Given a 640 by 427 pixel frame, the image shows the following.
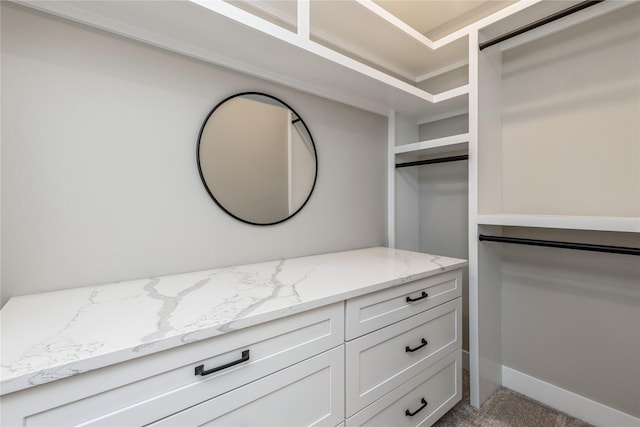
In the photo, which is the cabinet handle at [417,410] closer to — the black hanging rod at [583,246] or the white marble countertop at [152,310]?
the white marble countertop at [152,310]

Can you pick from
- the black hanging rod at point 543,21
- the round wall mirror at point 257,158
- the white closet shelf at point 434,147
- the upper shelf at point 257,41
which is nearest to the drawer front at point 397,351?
the round wall mirror at point 257,158

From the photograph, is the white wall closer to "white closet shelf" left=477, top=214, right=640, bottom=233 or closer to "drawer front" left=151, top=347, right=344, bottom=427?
"drawer front" left=151, top=347, right=344, bottom=427

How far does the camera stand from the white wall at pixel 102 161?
99 cm

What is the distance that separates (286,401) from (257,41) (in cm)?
141

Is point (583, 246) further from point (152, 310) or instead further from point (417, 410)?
point (152, 310)

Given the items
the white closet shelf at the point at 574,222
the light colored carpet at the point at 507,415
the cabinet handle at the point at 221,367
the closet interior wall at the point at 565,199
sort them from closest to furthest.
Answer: the cabinet handle at the point at 221,367, the white closet shelf at the point at 574,222, the closet interior wall at the point at 565,199, the light colored carpet at the point at 507,415

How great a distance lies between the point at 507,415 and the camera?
5.36 ft

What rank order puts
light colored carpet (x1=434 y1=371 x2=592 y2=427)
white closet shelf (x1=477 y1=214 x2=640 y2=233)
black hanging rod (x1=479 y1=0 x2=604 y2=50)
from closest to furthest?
white closet shelf (x1=477 y1=214 x2=640 y2=233) → black hanging rod (x1=479 y1=0 x2=604 y2=50) → light colored carpet (x1=434 y1=371 x2=592 y2=427)

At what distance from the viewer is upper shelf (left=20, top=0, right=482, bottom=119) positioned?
104 cm

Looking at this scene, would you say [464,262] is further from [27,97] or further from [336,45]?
[27,97]

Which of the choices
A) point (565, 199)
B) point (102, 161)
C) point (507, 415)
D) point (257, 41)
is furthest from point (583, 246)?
point (102, 161)

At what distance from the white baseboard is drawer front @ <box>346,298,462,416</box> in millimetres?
661

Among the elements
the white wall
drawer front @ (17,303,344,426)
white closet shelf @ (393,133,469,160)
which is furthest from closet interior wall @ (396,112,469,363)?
drawer front @ (17,303,344,426)

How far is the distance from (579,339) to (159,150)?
8.01 ft
